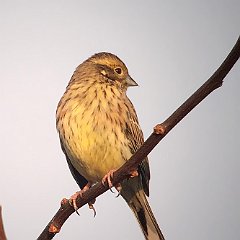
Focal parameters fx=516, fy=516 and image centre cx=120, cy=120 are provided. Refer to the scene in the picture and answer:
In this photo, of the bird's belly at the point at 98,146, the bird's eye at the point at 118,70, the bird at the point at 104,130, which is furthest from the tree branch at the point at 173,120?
the bird's eye at the point at 118,70

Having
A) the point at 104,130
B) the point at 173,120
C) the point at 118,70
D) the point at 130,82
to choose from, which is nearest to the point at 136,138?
the point at 104,130

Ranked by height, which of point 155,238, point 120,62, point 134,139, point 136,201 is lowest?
point 155,238

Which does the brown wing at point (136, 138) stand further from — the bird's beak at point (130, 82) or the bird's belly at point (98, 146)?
the bird's beak at point (130, 82)

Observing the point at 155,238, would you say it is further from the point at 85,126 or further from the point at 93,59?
the point at 93,59

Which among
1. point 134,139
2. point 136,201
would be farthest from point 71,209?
point 136,201

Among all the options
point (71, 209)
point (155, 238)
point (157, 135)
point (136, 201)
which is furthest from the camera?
point (136, 201)

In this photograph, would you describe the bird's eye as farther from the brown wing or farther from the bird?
the brown wing

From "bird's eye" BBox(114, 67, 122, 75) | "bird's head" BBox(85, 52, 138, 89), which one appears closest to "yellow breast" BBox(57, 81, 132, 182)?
"bird's head" BBox(85, 52, 138, 89)
